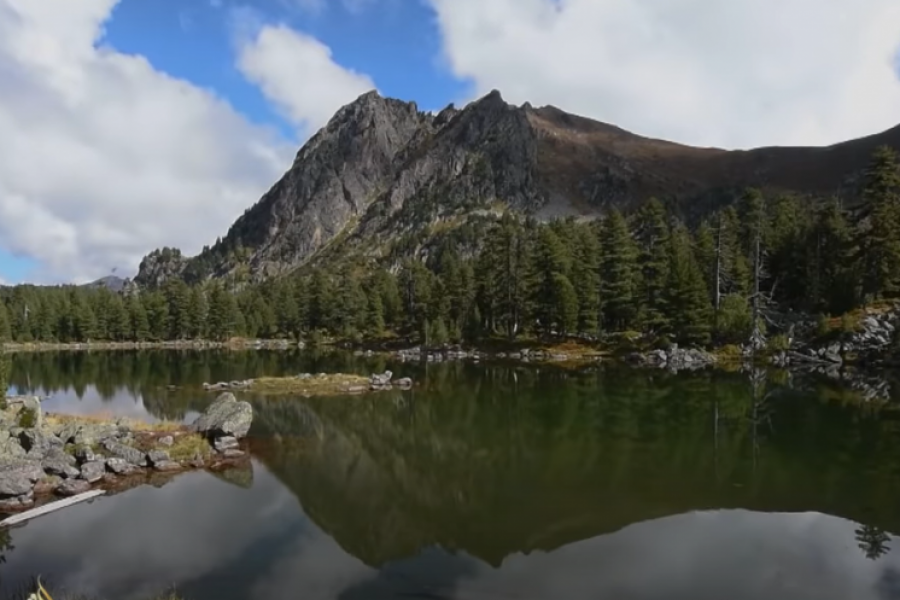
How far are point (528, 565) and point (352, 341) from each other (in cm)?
11950

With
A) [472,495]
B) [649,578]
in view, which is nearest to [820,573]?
[649,578]

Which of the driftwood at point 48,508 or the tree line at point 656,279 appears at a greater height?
the tree line at point 656,279

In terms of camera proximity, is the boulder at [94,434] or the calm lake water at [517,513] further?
the boulder at [94,434]

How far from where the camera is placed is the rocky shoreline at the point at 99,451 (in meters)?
29.8

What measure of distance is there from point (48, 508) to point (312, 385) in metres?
37.8

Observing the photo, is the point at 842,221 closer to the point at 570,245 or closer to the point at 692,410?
the point at 570,245

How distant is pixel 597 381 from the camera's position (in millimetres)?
68812

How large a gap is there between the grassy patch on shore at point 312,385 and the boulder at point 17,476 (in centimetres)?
3194

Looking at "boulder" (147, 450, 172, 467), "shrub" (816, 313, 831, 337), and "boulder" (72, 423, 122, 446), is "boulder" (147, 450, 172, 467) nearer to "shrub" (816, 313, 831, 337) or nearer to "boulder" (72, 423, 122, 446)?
"boulder" (72, 423, 122, 446)

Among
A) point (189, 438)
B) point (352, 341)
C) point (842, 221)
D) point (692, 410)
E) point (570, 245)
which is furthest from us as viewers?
point (352, 341)

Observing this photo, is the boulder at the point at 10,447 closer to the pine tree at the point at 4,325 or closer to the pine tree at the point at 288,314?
the pine tree at the point at 288,314

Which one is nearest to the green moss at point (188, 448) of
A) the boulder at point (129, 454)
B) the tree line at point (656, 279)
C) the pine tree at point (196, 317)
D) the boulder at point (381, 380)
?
the boulder at point (129, 454)

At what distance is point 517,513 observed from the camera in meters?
26.2

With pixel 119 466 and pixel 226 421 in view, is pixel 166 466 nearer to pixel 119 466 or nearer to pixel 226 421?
pixel 119 466
